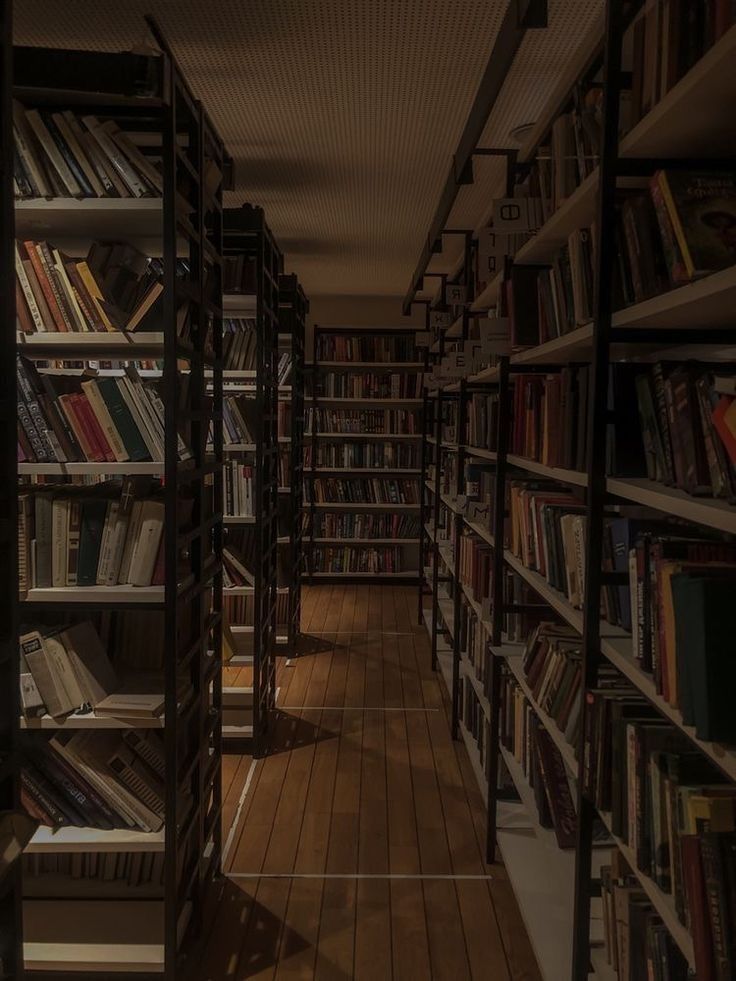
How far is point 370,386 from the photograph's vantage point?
318 inches

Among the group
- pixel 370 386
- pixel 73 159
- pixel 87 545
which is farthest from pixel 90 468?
pixel 370 386

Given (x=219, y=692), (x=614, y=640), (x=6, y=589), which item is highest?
(x=6, y=589)

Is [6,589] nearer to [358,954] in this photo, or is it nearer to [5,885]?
[5,885]

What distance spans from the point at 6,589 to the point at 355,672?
13.3ft

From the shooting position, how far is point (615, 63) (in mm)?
1606

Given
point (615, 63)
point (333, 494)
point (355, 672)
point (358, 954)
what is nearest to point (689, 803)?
point (615, 63)

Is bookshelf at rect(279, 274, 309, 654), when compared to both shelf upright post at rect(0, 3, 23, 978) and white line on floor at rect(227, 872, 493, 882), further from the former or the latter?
shelf upright post at rect(0, 3, 23, 978)

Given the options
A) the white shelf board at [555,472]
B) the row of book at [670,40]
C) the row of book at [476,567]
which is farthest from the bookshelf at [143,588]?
the row of book at [476,567]

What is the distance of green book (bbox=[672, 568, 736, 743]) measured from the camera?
1178 millimetres

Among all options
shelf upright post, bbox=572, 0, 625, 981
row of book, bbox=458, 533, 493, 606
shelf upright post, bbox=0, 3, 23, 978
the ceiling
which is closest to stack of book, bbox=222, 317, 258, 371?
the ceiling

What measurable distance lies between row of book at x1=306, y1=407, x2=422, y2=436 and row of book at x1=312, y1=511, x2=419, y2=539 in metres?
0.81

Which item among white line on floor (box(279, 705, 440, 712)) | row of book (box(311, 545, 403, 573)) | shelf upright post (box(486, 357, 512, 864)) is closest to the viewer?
shelf upright post (box(486, 357, 512, 864))

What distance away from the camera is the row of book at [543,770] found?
93.8 inches

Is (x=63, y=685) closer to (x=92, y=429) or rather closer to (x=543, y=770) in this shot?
(x=92, y=429)
